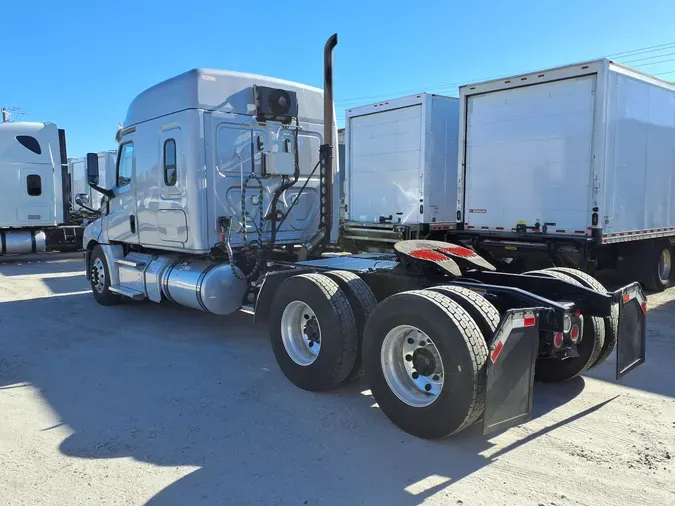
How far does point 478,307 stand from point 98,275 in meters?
7.63

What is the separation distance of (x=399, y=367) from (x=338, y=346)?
26.8 inches

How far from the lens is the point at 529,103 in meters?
9.56

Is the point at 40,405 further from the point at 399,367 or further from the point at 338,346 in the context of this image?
the point at 399,367

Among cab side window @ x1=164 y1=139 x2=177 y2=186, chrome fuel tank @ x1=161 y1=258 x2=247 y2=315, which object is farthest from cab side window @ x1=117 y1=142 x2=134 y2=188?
chrome fuel tank @ x1=161 y1=258 x2=247 y2=315

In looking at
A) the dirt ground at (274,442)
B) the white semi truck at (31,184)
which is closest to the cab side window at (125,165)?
the dirt ground at (274,442)

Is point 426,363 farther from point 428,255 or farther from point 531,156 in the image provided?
point 531,156

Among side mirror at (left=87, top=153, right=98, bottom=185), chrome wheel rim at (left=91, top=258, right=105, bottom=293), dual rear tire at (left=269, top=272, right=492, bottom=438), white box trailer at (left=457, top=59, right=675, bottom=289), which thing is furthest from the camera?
chrome wheel rim at (left=91, top=258, right=105, bottom=293)

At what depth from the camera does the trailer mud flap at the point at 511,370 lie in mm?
3648

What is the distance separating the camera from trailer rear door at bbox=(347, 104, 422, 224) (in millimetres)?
11547

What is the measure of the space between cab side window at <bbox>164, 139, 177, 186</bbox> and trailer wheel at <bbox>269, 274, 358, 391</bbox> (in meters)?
2.84

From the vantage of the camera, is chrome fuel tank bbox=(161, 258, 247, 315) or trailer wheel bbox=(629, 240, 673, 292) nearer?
chrome fuel tank bbox=(161, 258, 247, 315)

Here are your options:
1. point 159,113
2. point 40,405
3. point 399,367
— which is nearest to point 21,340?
point 40,405

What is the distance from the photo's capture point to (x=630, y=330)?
4.57 metres

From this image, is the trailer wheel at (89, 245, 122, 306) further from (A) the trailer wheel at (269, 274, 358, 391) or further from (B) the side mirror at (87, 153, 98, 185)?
(A) the trailer wheel at (269, 274, 358, 391)
